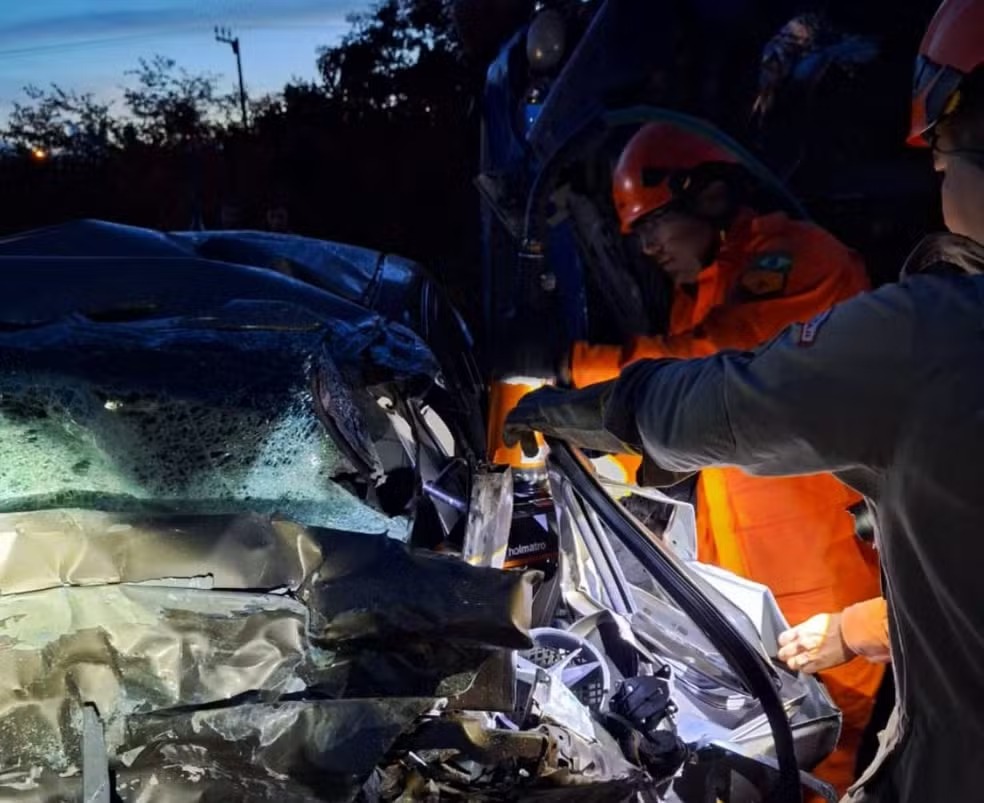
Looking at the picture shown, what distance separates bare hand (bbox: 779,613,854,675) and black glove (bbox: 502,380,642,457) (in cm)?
85

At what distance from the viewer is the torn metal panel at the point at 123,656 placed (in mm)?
1178

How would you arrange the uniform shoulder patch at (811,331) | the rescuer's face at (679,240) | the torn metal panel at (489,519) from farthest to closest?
the rescuer's face at (679,240)
the torn metal panel at (489,519)
the uniform shoulder patch at (811,331)

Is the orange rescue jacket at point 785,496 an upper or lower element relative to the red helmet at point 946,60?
lower

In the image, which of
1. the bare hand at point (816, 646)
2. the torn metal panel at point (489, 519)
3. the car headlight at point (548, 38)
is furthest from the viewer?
the car headlight at point (548, 38)

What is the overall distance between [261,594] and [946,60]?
1.39 metres

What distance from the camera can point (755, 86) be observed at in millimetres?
4840

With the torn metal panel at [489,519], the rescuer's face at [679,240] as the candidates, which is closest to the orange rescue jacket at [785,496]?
the rescuer's face at [679,240]

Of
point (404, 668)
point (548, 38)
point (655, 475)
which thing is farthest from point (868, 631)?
point (548, 38)

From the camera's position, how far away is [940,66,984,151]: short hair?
1.12 m

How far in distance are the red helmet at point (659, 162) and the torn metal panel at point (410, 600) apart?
2204 mm

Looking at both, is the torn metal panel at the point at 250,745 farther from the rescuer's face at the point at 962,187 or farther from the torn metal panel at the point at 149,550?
the rescuer's face at the point at 962,187

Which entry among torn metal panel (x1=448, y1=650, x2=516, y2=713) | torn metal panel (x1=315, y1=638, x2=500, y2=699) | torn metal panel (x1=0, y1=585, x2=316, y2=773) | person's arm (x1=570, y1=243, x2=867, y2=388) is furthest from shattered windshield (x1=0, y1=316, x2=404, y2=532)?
person's arm (x1=570, y1=243, x2=867, y2=388)

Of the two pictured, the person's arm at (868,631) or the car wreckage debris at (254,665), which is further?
the person's arm at (868,631)

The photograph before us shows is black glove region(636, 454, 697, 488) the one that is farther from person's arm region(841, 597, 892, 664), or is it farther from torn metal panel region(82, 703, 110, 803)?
torn metal panel region(82, 703, 110, 803)
